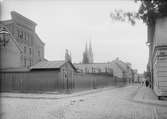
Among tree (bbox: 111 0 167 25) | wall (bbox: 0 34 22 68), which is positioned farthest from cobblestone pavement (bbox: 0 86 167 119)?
wall (bbox: 0 34 22 68)

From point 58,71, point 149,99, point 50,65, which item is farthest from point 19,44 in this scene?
point 149,99

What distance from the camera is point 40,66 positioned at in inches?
927

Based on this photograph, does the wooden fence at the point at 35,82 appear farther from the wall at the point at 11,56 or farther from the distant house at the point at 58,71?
the wall at the point at 11,56

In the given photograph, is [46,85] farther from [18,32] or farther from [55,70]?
[18,32]

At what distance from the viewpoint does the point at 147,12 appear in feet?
18.3

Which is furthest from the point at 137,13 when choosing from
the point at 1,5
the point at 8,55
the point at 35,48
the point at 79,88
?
the point at 35,48

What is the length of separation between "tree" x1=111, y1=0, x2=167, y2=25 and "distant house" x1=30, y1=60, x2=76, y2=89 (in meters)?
16.8

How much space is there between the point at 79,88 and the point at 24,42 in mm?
15186

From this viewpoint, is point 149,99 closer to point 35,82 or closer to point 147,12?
point 147,12

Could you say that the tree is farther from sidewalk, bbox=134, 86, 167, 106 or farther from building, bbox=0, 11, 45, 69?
building, bbox=0, 11, 45, 69

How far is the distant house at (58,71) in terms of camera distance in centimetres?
2244

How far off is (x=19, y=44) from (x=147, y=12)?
31.5 meters

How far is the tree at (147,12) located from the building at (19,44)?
90.8ft

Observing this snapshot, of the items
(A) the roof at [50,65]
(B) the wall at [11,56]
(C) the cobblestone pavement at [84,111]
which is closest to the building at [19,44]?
(B) the wall at [11,56]
